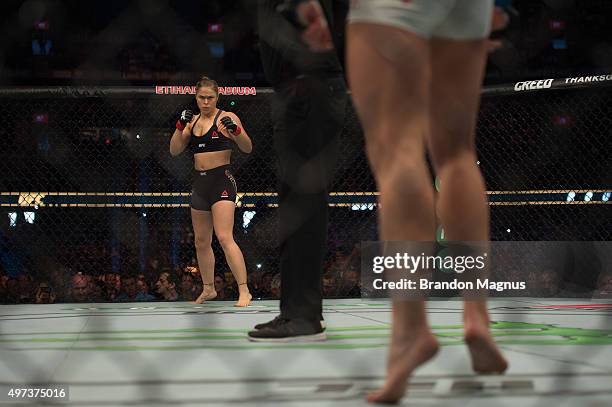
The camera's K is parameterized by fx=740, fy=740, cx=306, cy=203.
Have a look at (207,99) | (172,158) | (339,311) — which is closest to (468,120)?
(339,311)

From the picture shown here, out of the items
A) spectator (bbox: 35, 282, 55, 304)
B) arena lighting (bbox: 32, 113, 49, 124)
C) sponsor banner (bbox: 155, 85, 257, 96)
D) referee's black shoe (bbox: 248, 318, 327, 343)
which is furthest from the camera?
arena lighting (bbox: 32, 113, 49, 124)

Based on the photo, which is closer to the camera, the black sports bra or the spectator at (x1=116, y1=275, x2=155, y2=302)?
the black sports bra

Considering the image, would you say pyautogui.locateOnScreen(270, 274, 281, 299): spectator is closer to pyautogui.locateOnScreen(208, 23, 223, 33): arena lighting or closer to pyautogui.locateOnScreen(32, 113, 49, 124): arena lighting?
pyautogui.locateOnScreen(32, 113, 49, 124): arena lighting

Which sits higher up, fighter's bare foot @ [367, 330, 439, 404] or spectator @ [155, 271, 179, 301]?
fighter's bare foot @ [367, 330, 439, 404]

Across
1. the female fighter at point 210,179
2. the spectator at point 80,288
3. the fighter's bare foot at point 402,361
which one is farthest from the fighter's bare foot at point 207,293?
the fighter's bare foot at point 402,361

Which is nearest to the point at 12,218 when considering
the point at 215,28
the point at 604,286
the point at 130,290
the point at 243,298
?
the point at 130,290

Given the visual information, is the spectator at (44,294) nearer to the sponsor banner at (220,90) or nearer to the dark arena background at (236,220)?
the dark arena background at (236,220)

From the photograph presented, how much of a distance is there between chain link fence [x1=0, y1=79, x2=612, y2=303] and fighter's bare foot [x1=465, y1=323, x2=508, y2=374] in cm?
291

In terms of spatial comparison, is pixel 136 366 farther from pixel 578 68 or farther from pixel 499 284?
pixel 578 68

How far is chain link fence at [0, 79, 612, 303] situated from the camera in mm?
4445

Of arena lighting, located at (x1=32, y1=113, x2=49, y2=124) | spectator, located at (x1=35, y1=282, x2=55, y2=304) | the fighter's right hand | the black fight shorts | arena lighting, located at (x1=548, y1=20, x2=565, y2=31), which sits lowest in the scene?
spectator, located at (x1=35, y1=282, x2=55, y2=304)

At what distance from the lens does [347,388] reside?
3.63ft

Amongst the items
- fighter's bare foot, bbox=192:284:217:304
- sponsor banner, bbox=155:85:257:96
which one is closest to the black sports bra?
sponsor banner, bbox=155:85:257:96

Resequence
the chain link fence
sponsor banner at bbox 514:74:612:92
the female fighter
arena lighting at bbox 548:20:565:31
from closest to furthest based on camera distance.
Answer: the female fighter, sponsor banner at bbox 514:74:612:92, the chain link fence, arena lighting at bbox 548:20:565:31
